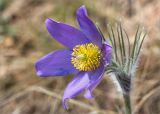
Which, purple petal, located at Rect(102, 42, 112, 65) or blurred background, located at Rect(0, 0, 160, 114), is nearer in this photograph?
purple petal, located at Rect(102, 42, 112, 65)

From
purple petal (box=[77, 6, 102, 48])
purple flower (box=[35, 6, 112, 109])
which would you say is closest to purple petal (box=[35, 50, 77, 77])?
purple flower (box=[35, 6, 112, 109])

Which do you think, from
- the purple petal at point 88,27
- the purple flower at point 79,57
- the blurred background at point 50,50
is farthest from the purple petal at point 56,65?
the blurred background at point 50,50

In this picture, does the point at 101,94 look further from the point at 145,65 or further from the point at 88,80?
the point at 88,80

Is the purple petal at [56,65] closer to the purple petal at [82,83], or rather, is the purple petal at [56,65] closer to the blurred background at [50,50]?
the purple petal at [82,83]

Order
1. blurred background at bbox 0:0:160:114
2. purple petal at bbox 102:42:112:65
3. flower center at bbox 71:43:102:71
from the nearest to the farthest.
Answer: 1. purple petal at bbox 102:42:112:65
2. flower center at bbox 71:43:102:71
3. blurred background at bbox 0:0:160:114

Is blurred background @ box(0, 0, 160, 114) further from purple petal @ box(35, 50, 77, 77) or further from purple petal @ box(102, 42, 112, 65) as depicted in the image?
purple petal @ box(102, 42, 112, 65)

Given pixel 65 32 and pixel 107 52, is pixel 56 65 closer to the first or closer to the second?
pixel 65 32

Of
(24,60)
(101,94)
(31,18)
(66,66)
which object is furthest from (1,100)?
(66,66)
